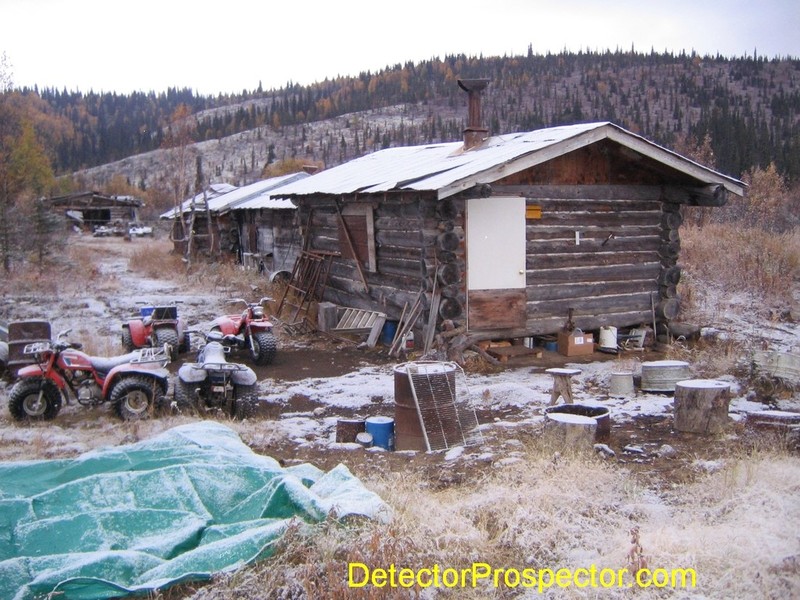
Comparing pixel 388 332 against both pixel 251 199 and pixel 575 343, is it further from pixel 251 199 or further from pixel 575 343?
pixel 251 199

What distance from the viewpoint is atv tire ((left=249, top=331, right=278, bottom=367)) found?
1138 centimetres

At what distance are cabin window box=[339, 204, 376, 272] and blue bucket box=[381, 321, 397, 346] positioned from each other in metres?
1.10

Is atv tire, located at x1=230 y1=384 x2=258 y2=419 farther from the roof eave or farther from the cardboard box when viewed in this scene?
the cardboard box

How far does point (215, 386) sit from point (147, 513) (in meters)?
3.82

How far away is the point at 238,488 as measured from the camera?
522cm

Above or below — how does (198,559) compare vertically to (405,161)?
below

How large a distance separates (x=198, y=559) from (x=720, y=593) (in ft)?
9.67

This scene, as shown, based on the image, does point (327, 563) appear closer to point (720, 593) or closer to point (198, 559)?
point (198, 559)

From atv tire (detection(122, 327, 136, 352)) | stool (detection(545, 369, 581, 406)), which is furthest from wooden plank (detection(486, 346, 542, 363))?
atv tire (detection(122, 327, 136, 352))

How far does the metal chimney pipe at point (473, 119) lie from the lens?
42.5 ft

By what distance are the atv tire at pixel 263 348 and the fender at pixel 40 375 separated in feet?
11.0

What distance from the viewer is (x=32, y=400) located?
8.34m

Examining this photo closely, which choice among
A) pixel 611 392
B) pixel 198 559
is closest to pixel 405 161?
pixel 611 392

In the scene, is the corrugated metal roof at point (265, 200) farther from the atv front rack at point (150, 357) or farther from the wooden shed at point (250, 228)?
the atv front rack at point (150, 357)
